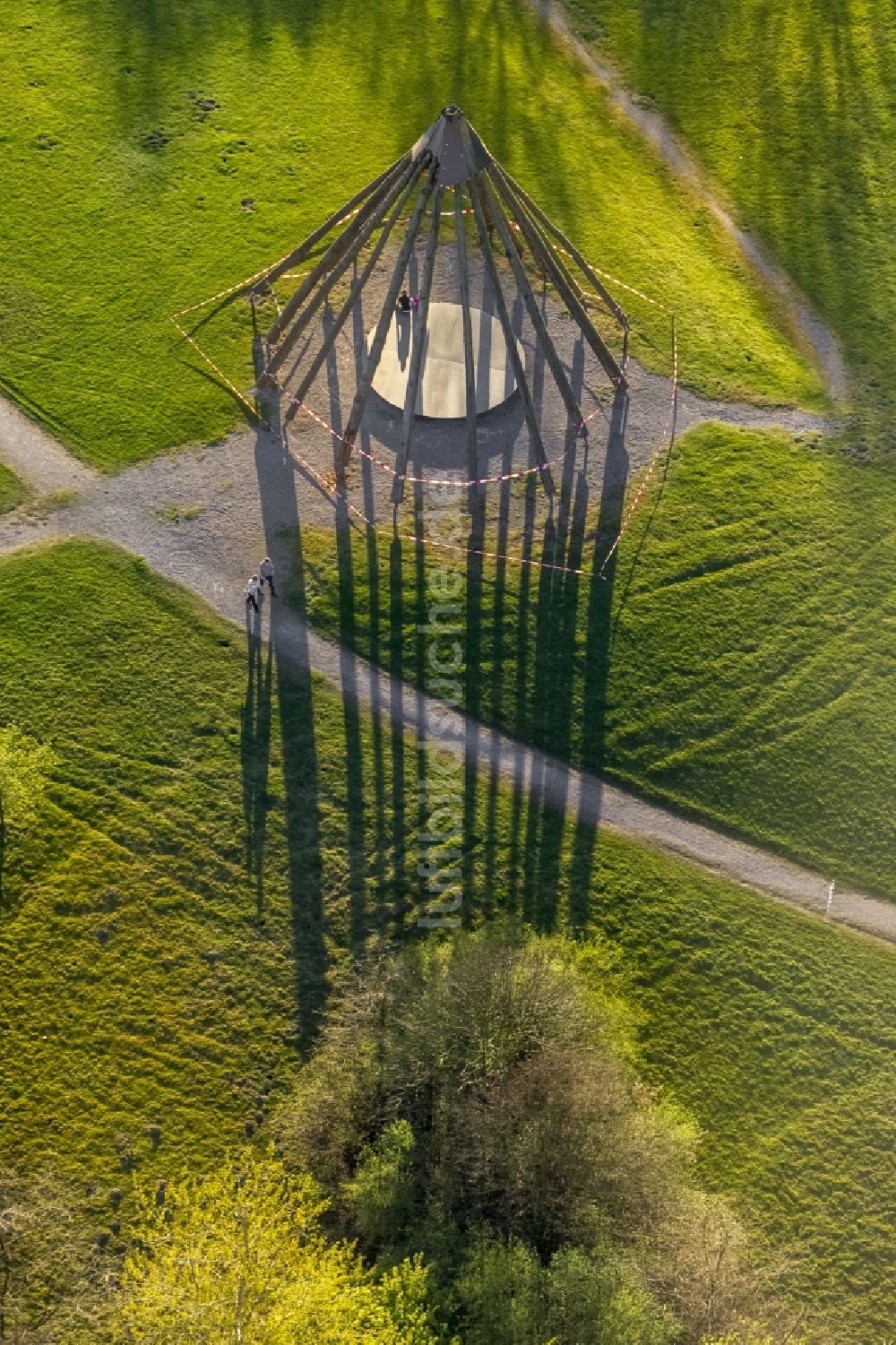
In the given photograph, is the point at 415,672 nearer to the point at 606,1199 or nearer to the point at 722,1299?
the point at 606,1199

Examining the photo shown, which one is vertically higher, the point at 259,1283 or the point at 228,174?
the point at 228,174

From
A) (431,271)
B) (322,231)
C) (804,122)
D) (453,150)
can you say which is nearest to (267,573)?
(431,271)

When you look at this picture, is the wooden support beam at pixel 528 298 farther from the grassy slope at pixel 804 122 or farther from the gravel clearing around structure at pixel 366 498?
the grassy slope at pixel 804 122

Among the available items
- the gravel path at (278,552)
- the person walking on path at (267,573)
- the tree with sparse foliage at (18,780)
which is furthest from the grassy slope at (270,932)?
the person walking on path at (267,573)

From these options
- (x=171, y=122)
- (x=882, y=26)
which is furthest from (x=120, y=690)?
(x=882, y=26)

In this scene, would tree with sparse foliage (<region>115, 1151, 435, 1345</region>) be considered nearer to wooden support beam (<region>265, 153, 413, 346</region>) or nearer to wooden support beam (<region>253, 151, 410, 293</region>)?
wooden support beam (<region>265, 153, 413, 346</region>)

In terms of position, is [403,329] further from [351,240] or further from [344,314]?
[344,314]
